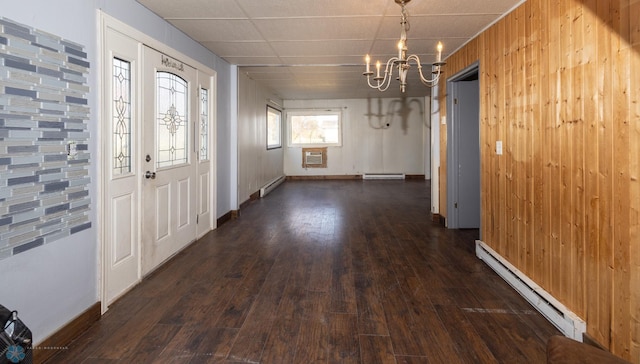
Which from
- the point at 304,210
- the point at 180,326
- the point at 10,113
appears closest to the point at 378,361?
the point at 180,326

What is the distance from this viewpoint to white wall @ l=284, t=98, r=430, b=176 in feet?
40.9

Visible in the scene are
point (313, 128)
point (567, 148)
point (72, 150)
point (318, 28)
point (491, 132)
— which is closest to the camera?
point (72, 150)

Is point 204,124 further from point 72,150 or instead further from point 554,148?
point 554,148

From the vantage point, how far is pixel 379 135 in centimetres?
1265

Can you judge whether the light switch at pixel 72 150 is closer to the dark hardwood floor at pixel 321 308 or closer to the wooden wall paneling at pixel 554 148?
the dark hardwood floor at pixel 321 308

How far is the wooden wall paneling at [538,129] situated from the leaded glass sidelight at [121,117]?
3168mm

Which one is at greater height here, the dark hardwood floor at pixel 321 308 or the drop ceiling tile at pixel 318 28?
the drop ceiling tile at pixel 318 28

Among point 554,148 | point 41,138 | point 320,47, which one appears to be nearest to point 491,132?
point 554,148

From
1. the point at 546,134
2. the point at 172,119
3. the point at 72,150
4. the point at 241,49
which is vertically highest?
the point at 241,49

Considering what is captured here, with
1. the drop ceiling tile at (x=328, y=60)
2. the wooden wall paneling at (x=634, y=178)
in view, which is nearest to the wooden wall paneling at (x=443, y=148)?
the drop ceiling tile at (x=328, y=60)

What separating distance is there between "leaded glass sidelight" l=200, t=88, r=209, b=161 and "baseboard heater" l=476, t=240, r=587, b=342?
11.9ft

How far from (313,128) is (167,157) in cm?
887

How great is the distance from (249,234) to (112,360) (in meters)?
3.19

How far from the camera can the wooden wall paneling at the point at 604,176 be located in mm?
2275
